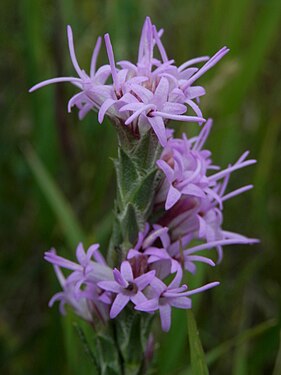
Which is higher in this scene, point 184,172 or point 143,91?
point 143,91

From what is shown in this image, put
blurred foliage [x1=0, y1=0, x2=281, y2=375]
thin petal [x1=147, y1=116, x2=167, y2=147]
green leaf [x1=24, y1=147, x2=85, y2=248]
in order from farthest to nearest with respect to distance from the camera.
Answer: blurred foliage [x1=0, y1=0, x2=281, y2=375] < green leaf [x1=24, y1=147, x2=85, y2=248] < thin petal [x1=147, y1=116, x2=167, y2=147]

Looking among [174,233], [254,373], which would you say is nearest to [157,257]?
[174,233]

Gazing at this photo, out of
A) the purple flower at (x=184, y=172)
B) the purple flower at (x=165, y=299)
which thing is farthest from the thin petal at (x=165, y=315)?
the purple flower at (x=184, y=172)

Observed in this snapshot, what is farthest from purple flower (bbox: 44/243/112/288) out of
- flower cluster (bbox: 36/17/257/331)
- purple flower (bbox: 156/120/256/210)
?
purple flower (bbox: 156/120/256/210)

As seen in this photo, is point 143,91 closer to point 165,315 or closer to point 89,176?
point 165,315

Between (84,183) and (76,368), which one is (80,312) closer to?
(76,368)

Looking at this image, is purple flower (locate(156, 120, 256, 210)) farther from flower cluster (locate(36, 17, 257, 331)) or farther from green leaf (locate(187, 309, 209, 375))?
green leaf (locate(187, 309, 209, 375))

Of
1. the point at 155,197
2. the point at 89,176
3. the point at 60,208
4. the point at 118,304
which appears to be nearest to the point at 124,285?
the point at 118,304
